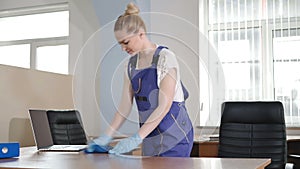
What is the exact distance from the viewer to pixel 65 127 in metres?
3.13

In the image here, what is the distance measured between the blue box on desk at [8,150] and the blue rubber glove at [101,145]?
29 cm

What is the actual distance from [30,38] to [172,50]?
430 cm

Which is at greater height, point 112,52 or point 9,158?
point 112,52

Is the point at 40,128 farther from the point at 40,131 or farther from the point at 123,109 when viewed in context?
the point at 123,109

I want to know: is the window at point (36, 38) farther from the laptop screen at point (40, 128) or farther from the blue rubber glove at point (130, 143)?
the blue rubber glove at point (130, 143)

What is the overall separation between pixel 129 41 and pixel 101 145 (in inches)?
17.7

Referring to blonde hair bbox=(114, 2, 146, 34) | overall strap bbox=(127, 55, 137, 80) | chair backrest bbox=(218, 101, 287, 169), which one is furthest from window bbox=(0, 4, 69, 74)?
blonde hair bbox=(114, 2, 146, 34)

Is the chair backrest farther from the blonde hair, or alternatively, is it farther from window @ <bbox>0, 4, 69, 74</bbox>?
window @ <bbox>0, 4, 69, 74</bbox>

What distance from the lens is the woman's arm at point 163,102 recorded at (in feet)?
4.79

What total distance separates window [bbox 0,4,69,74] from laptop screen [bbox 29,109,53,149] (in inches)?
106

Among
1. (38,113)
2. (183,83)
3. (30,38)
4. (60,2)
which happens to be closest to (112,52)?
(183,83)

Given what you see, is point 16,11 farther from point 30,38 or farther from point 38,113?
point 38,113

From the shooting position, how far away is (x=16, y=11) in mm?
5434

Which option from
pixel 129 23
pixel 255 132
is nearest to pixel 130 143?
pixel 129 23
